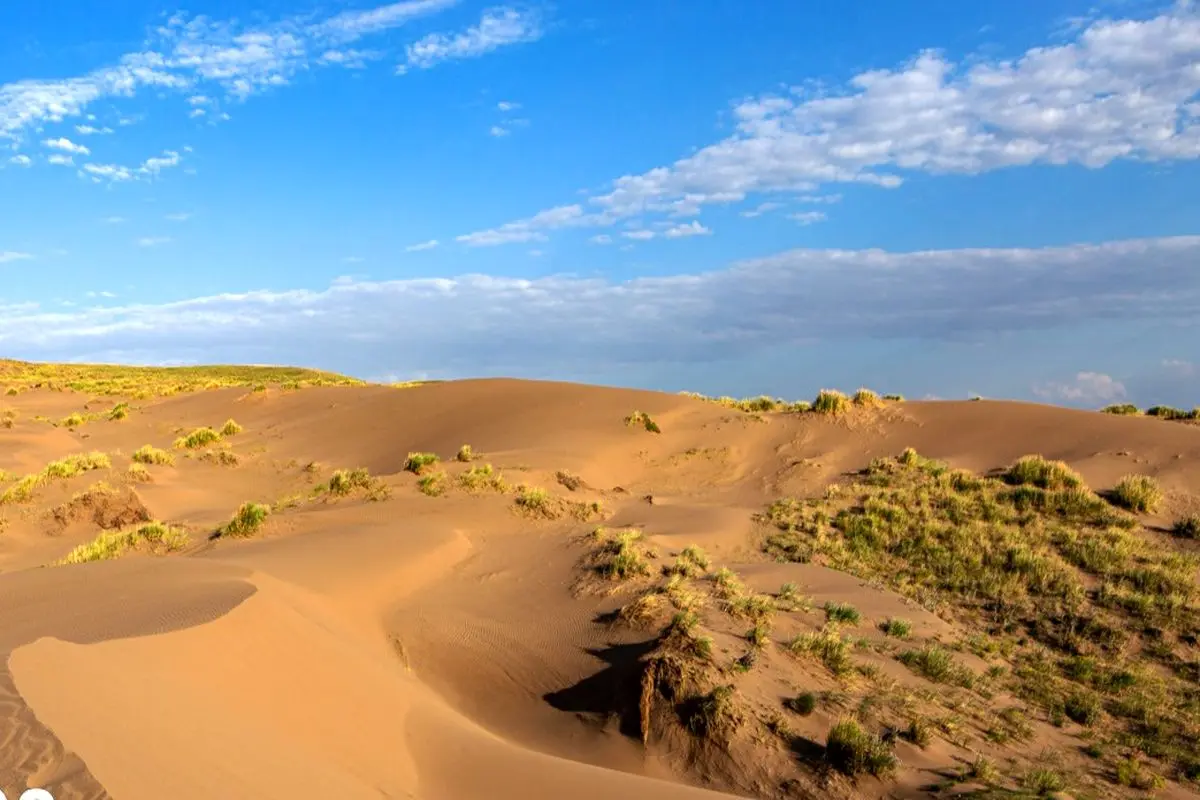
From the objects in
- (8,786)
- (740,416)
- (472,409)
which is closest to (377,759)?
(8,786)

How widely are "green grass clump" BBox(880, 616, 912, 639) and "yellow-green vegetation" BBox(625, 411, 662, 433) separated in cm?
1581

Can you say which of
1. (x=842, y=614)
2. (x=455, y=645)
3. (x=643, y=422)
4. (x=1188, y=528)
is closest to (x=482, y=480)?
(x=455, y=645)

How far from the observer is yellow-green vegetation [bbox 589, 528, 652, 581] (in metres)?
12.6

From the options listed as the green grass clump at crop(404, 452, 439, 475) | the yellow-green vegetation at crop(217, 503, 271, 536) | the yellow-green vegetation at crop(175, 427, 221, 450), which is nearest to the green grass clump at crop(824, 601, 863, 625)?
the yellow-green vegetation at crop(217, 503, 271, 536)

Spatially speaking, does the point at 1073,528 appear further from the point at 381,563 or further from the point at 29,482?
the point at 29,482

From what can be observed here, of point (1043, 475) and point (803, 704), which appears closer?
point (803, 704)

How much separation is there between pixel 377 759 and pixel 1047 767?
7165mm

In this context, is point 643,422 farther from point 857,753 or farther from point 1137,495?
point 857,753

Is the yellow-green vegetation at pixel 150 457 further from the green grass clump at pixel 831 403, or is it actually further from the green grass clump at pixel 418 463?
the green grass clump at pixel 831 403

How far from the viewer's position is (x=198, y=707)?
5.97 meters

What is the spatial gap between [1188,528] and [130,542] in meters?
21.7

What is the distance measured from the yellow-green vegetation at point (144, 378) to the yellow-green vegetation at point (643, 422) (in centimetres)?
2895

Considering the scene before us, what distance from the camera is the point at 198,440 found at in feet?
100

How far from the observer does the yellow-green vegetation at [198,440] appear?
29981mm
